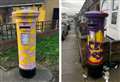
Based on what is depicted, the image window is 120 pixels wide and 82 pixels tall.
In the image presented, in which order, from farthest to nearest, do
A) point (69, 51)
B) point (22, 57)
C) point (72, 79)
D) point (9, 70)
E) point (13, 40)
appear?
point (69, 51), point (13, 40), point (9, 70), point (72, 79), point (22, 57)

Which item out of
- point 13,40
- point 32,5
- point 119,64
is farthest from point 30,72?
point 119,64

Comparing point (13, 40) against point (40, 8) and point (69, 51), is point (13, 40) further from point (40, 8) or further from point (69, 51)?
point (69, 51)

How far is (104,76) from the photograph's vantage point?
3316 mm

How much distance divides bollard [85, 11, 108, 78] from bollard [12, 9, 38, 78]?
92cm

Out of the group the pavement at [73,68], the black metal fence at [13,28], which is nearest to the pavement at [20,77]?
the pavement at [73,68]

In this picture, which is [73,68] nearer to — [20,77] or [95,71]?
[95,71]

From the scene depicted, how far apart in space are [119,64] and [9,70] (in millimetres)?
2182

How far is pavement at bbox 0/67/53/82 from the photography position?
134 inches

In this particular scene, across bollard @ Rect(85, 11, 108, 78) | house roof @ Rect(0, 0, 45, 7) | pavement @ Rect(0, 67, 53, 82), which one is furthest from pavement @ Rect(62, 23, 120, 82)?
house roof @ Rect(0, 0, 45, 7)

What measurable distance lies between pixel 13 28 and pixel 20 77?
3.47 feet

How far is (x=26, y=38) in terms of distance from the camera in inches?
121

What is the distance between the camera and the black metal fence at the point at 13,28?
382 centimetres

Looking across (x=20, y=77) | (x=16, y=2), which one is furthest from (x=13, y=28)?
(x=20, y=77)

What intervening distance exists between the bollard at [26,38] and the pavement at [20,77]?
11 centimetres
